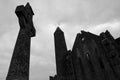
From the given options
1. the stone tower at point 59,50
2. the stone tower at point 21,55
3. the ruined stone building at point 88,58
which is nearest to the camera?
the stone tower at point 21,55

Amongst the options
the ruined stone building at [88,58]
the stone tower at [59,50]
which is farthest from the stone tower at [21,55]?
the stone tower at [59,50]

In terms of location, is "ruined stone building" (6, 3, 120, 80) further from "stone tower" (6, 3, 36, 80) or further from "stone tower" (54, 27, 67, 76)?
"stone tower" (6, 3, 36, 80)

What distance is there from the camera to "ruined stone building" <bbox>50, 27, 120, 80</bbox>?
12805mm

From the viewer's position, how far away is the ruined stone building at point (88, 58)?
12.8 metres

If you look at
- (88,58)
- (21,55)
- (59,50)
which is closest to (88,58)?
(88,58)

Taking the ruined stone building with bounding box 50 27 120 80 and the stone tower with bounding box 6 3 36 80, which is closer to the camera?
the stone tower with bounding box 6 3 36 80

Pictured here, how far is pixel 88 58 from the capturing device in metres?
15.4

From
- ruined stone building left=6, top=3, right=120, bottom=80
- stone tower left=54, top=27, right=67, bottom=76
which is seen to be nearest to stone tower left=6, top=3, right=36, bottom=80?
ruined stone building left=6, top=3, right=120, bottom=80

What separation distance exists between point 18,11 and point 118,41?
14920 mm

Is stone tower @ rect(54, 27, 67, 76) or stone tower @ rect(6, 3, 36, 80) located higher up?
stone tower @ rect(54, 27, 67, 76)

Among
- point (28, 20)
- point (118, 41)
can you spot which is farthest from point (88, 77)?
point (28, 20)

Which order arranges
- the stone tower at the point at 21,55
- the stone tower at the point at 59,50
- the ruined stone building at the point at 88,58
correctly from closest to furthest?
the stone tower at the point at 21,55 < the ruined stone building at the point at 88,58 < the stone tower at the point at 59,50

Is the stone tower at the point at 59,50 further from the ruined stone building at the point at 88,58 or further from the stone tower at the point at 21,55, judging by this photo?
the stone tower at the point at 21,55

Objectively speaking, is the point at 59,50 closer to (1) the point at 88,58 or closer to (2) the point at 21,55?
(1) the point at 88,58
